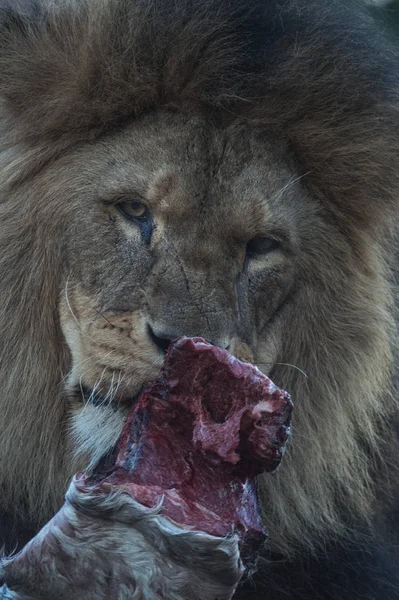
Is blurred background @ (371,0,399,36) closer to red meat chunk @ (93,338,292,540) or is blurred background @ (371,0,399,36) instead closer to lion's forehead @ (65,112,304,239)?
lion's forehead @ (65,112,304,239)

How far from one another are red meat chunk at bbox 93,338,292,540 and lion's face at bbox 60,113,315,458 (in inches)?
4.9

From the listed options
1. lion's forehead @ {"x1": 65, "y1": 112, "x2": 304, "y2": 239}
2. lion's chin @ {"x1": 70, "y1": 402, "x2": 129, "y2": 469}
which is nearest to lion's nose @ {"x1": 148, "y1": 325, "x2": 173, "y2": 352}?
lion's chin @ {"x1": 70, "y1": 402, "x2": 129, "y2": 469}

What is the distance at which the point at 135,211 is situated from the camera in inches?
125

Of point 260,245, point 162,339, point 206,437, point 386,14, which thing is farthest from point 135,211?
point 386,14

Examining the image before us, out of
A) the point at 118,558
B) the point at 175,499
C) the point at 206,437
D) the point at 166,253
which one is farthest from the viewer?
the point at 166,253

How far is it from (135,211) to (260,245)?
0.41m

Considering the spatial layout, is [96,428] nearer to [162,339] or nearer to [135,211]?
[162,339]

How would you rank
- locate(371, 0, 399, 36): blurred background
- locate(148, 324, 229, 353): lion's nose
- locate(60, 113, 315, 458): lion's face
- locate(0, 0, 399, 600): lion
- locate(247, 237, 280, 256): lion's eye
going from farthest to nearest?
locate(371, 0, 399, 36): blurred background < locate(247, 237, 280, 256): lion's eye < locate(0, 0, 399, 600): lion < locate(60, 113, 315, 458): lion's face < locate(148, 324, 229, 353): lion's nose

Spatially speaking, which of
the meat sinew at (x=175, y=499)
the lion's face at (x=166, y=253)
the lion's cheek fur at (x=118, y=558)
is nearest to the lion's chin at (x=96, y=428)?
the lion's face at (x=166, y=253)

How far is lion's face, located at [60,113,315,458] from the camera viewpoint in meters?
2.92

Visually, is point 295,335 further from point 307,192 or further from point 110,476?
point 110,476

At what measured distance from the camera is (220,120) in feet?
10.8

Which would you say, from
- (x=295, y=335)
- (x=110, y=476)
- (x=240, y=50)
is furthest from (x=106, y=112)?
(x=110, y=476)

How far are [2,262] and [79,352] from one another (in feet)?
1.45
